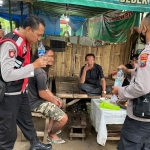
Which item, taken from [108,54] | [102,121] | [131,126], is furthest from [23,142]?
[108,54]

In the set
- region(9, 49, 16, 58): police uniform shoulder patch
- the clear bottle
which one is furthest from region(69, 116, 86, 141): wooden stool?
region(9, 49, 16, 58): police uniform shoulder patch

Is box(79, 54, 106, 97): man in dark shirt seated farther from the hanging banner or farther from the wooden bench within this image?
the hanging banner

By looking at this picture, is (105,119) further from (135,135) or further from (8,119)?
(8,119)

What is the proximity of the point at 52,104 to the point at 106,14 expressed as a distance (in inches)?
223

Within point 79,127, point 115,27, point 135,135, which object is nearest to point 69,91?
point 79,127

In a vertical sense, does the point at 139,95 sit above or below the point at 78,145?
above

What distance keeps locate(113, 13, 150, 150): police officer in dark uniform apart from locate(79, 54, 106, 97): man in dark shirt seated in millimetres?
2285

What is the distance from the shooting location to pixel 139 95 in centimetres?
161

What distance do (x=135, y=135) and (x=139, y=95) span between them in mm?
431

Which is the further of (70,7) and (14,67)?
(70,7)

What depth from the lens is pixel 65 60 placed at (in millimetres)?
5980

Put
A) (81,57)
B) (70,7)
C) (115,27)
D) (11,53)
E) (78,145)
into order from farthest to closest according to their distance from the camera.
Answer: (70,7), (115,27), (81,57), (78,145), (11,53)

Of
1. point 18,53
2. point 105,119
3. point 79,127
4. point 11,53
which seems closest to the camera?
point 11,53

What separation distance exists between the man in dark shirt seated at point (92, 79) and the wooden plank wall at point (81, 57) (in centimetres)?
161
